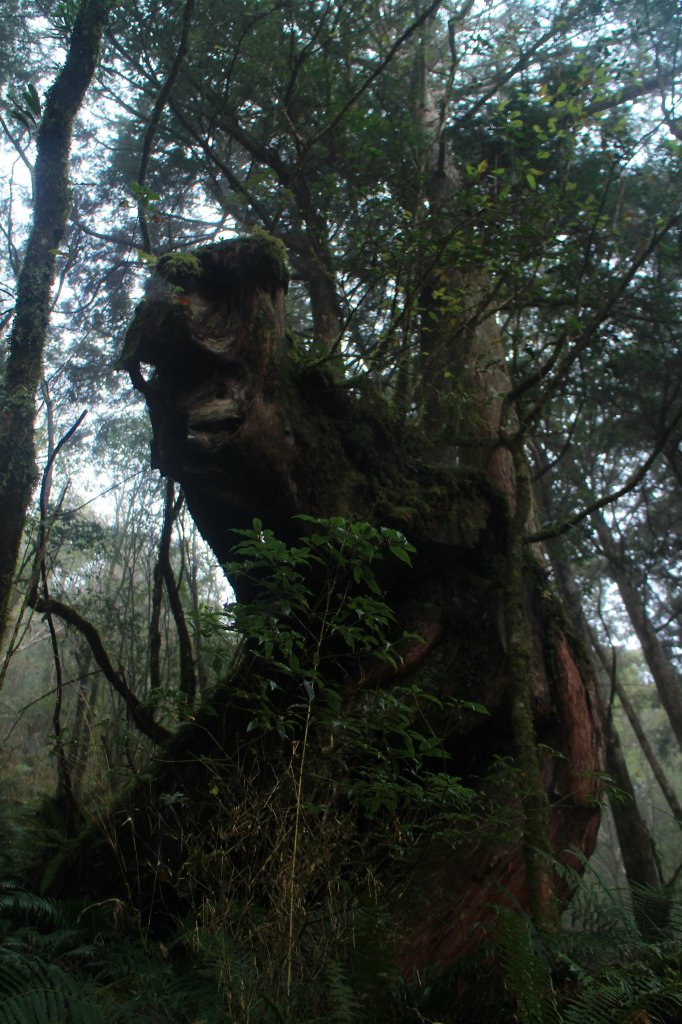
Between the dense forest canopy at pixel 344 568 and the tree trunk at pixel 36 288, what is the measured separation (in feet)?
0.07

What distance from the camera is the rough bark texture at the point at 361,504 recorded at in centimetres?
418

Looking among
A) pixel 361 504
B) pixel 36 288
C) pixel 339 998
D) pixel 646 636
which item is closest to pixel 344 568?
pixel 361 504

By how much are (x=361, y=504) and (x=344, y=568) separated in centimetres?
116

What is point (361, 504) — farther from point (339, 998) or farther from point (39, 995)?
point (39, 995)

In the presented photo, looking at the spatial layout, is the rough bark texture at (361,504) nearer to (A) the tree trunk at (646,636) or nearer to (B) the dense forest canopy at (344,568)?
(B) the dense forest canopy at (344,568)

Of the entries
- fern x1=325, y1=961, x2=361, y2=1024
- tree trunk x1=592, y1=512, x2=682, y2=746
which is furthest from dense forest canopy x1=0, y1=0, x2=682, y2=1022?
tree trunk x1=592, y1=512, x2=682, y2=746

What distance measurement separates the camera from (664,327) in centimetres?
836

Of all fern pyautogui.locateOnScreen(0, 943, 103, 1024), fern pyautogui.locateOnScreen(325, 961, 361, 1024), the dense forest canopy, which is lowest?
fern pyautogui.locateOnScreen(325, 961, 361, 1024)

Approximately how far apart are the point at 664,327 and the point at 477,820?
677 centimetres

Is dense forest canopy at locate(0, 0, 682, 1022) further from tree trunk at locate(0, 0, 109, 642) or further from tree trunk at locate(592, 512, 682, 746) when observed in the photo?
tree trunk at locate(592, 512, 682, 746)

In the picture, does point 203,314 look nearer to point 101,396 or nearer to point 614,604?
point 101,396

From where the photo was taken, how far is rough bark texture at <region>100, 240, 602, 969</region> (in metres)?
4.18

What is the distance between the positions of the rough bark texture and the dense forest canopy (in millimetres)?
21

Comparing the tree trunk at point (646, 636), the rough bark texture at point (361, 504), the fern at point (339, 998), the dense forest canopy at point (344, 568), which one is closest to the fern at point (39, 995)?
the dense forest canopy at point (344, 568)
